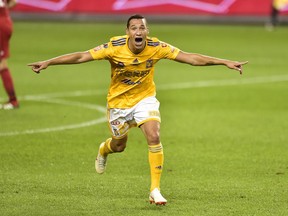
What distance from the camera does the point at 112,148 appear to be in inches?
421

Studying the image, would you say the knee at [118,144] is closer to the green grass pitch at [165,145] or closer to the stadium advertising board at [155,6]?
the green grass pitch at [165,145]

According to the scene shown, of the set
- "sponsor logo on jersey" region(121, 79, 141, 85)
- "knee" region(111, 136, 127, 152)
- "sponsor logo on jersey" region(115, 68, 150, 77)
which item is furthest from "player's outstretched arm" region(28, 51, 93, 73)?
"knee" region(111, 136, 127, 152)

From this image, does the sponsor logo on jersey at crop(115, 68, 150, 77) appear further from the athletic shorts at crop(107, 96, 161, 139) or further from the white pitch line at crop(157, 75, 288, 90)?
the white pitch line at crop(157, 75, 288, 90)

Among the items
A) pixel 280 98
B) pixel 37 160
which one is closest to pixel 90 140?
pixel 37 160

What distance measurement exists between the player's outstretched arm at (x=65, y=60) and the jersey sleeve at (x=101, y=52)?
0.18 feet

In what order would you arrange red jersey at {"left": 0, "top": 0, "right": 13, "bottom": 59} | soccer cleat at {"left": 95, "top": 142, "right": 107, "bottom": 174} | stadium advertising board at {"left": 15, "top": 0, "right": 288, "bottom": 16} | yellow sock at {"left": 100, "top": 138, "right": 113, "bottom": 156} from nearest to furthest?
yellow sock at {"left": 100, "top": 138, "right": 113, "bottom": 156}
soccer cleat at {"left": 95, "top": 142, "right": 107, "bottom": 174}
red jersey at {"left": 0, "top": 0, "right": 13, "bottom": 59}
stadium advertising board at {"left": 15, "top": 0, "right": 288, "bottom": 16}

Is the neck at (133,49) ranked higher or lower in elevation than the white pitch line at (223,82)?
higher

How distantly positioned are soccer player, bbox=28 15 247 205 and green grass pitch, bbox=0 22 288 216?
0.81m

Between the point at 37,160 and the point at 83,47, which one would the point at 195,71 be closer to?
the point at 83,47

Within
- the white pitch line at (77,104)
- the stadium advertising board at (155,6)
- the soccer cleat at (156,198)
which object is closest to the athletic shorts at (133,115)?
the soccer cleat at (156,198)

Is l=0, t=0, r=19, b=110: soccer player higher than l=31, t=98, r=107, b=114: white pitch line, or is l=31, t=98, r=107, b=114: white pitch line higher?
l=0, t=0, r=19, b=110: soccer player

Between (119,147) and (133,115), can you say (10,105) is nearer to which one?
(119,147)

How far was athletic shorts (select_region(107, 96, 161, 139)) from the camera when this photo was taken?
9.76m

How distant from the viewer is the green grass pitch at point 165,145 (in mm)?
9492
